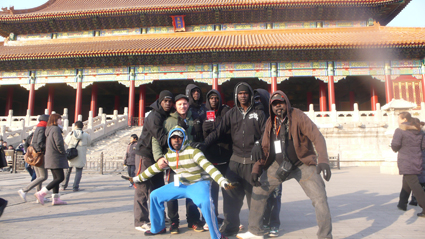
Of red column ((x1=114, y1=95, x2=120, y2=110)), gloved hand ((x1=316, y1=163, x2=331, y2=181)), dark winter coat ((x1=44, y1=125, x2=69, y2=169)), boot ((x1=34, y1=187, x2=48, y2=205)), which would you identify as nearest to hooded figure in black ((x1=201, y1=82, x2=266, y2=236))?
gloved hand ((x1=316, y1=163, x2=331, y2=181))

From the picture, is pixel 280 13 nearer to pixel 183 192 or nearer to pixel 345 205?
pixel 345 205

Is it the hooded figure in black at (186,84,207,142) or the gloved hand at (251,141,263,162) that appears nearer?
the gloved hand at (251,141,263,162)

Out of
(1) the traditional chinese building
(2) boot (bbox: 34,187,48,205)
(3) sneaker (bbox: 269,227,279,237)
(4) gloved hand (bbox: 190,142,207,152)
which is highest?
(1) the traditional chinese building

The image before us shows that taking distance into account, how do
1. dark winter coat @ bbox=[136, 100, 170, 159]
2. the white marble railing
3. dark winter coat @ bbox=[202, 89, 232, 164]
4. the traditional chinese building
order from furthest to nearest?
the traditional chinese building, the white marble railing, dark winter coat @ bbox=[202, 89, 232, 164], dark winter coat @ bbox=[136, 100, 170, 159]

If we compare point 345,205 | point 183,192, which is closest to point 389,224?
point 345,205

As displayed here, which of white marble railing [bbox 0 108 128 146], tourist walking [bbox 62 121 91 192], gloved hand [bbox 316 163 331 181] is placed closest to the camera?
gloved hand [bbox 316 163 331 181]

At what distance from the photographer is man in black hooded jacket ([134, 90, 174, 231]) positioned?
3289 mm

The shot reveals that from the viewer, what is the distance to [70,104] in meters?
22.3

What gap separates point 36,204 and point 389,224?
17.2 ft

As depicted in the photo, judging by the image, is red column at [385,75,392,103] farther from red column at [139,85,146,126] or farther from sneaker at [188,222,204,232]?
sneaker at [188,222,204,232]

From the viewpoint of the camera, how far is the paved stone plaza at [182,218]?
313 centimetres

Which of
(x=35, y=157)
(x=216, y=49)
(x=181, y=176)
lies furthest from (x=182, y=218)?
(x=216, y=49)

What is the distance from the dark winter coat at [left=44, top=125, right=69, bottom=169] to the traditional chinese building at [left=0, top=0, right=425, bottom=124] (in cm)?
1102

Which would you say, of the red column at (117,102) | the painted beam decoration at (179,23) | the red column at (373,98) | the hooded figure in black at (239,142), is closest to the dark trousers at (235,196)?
the hooded figure in black at (239,142)
